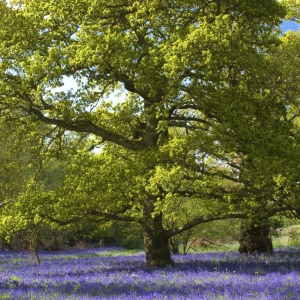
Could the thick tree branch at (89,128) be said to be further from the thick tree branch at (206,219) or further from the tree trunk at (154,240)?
the thick tree branch at (206,219)

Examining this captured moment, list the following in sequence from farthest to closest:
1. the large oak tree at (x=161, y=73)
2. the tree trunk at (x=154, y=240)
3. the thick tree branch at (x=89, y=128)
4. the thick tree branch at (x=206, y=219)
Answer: the tree trunk at (x=154, y=240) < the thick tree branch at (x=89, y=128) < the thick tree branch at (x=206, y=219) < the large oak tree at (x=161, y=73)

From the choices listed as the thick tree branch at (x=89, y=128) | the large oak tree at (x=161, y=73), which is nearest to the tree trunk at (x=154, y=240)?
the large oak tree at (x=161, y=73)

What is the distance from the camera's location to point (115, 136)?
595 inches

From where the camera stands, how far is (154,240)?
1493cm

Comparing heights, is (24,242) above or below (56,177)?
below

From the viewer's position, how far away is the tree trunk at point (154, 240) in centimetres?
1492

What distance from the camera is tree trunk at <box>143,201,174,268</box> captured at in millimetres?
14922

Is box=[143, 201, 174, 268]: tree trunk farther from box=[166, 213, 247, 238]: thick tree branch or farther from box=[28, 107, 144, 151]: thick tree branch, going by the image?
box=[28, 107, 144, 151]: thick tree branch

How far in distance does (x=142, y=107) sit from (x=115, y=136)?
152 cm

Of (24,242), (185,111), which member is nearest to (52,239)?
(24,242)

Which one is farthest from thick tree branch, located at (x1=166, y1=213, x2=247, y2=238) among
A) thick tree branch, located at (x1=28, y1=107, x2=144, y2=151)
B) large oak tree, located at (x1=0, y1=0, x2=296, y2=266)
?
thick tree branch, located at (x1=28, y1=107, x2=144, y2=151)

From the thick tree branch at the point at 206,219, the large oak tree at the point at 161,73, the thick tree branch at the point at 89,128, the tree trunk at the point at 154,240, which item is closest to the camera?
the large oak tree at the point at 161,73

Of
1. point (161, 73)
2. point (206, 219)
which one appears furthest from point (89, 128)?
point (206, 219)

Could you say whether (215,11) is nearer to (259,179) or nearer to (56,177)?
(259,179)
